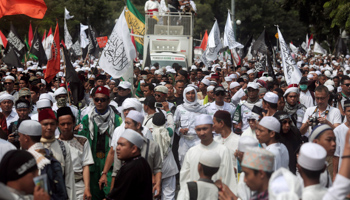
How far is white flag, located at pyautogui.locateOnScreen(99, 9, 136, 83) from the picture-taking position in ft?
32.8

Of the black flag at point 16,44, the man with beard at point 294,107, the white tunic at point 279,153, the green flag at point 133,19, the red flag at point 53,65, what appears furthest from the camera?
the black flag at point 16,44

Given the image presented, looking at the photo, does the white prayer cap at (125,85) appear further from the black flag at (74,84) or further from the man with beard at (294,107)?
the man with beard at (294,107)

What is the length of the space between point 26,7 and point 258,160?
6.99 meters

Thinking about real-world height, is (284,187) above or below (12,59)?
above

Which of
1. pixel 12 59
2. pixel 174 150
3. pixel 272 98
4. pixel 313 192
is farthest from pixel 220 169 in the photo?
pixel 12 59

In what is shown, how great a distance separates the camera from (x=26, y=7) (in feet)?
32.1

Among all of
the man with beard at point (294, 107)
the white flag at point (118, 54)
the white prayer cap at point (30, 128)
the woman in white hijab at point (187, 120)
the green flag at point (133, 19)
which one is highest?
the green flag at point (133, 19)

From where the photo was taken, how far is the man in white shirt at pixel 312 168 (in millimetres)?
3877

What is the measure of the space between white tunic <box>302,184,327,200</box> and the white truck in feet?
56.9

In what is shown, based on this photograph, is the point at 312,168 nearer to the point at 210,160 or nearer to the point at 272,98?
the point at 210,160

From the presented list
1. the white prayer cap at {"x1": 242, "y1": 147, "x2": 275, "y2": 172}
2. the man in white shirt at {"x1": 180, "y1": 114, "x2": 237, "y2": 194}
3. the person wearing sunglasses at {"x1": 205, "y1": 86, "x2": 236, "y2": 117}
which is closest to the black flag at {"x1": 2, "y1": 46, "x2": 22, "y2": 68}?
the person wearing sunglasses at {"x1": 205, "y1": 86, "x2": 236, "y2": 117}

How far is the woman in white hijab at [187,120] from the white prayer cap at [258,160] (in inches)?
173

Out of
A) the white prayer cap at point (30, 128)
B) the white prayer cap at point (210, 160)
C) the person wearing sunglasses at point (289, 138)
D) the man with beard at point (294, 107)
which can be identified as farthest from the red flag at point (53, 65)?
the white prayer cap at point (210, 160)

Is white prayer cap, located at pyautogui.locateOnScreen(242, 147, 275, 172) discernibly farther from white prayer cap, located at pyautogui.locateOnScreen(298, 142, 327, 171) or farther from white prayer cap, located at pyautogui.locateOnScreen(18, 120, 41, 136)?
white prayer cap, located at pyautogui.locateOnScreen(18, 120, 41, 136)
